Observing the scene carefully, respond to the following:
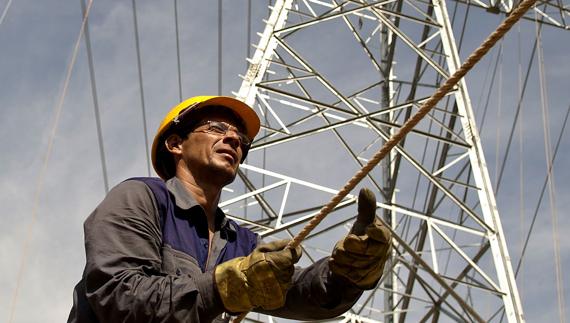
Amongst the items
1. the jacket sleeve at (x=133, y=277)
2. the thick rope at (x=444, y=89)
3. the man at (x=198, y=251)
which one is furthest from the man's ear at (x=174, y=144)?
the thick rope at (x=444, y=89)

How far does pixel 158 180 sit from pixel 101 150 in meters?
4.20

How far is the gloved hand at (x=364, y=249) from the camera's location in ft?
6.56

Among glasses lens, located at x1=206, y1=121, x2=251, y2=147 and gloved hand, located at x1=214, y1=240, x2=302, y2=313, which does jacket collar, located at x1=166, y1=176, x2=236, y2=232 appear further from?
gloved hand, located at x1=214, y1=240, x2=302, y2=313

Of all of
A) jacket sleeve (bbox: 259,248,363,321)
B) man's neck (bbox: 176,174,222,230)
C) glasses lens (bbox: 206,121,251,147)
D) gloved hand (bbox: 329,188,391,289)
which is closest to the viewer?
gloved hand (bbox: 329,188,391,289)

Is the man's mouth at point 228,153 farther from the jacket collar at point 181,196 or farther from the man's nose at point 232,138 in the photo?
the jacket collar at point 181,196

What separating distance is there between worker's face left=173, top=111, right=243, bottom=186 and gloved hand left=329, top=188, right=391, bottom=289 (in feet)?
1.28

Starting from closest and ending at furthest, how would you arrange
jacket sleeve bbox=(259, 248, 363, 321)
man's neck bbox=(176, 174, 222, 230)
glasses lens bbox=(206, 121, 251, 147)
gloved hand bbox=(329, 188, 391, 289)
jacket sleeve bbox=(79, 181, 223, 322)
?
1. jacket sleeve bbox=(79, 181, 223, 322)
2. gloved hand bbox=(329, 188, 391, 289)
3. jacket sleeve bbox=(259, 248, 363, 321)
4. man's neck bbox=(176, 174, 222, 230)
5. glasses lens bbox=(206, 121, 251, 147)

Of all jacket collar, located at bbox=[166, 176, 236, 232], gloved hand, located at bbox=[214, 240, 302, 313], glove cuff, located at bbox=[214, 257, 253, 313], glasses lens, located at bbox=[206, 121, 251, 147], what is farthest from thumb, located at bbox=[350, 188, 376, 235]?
glasses lens, located at bbox=[206, 121, 251, 147]

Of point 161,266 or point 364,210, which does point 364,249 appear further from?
point 161,266

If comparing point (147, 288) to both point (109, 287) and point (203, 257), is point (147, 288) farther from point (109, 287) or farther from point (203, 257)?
point (203, 257)

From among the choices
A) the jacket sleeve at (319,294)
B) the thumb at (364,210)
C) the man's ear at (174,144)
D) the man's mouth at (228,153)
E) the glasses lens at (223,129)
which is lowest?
the jacket sleeve at (319,294)

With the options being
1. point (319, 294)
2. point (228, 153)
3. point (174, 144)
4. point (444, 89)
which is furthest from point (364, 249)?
point (174, 144)

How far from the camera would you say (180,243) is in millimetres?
2127

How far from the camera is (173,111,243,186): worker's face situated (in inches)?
92.4
